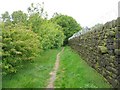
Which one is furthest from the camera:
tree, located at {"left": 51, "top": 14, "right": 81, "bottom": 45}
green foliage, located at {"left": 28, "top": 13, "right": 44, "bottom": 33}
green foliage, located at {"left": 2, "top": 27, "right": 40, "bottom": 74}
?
tree, located at {"left": 51, "top": 14, "right": 81, "bottom": 45}

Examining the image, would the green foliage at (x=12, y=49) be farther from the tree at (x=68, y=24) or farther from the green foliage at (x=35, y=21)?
the tree at (x=68, y=24)

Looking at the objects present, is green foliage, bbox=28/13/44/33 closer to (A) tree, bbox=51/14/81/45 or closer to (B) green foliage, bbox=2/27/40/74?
(B) green foliage, bbox=2/27/40/74

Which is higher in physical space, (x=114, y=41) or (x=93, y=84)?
(x=114, y=41)

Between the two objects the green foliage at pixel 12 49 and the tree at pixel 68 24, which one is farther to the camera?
the tree at pixel 68 24

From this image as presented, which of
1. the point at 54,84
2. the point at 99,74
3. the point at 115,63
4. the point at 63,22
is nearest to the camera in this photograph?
the point at 115,63

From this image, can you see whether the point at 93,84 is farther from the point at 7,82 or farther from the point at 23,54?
the point at 23,54

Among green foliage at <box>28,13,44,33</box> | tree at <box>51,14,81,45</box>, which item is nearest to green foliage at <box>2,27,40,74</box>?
green foliage at <box>28,13,44,33</box>

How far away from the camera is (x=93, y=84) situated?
968 centimetres

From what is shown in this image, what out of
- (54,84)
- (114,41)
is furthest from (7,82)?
(114,41)

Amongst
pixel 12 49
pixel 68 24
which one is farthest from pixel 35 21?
pixel 68 24

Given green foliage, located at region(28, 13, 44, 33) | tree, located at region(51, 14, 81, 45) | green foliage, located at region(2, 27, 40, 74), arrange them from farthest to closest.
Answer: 1. tree, located at region(51, 14, 81, 45)
2. green foliage, located at region(28, 13, 44, 33)
3. green foliage, located at region(2, 27, 40, 74)

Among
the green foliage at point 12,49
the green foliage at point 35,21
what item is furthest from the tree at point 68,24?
the green foliage at point 12,49

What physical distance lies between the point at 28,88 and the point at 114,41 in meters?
3.75

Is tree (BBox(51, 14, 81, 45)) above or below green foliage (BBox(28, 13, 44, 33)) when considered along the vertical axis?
above
